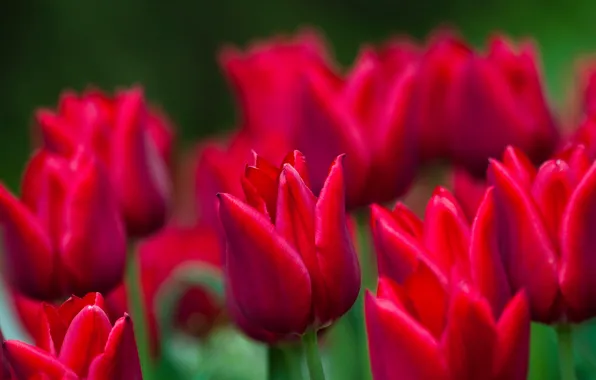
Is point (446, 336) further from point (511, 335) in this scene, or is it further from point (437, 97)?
point (437, 97)

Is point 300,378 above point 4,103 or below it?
below

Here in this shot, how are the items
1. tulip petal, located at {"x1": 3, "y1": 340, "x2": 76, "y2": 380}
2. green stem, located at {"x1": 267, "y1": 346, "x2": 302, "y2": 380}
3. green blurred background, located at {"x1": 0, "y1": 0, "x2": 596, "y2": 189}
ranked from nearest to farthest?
tulip petal, located at {"x1": 3, "y1": 340, "x2": 76, "y2": 380}, green stem, located at {"x1": 267, "y1": 346, "x2": 302, "y2": 380}, green blurred background, located at {"x1": 0, "y1": 0, "x2": 596, "y2": 189}

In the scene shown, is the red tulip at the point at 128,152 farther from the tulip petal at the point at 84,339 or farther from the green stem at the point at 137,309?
the tulip petal at the point at 84,339

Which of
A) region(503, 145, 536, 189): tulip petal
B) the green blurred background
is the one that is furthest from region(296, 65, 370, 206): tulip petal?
the green blurred background

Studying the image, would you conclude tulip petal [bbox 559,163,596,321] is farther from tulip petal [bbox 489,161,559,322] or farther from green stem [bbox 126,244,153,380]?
green stem [bbox 126,244,153,380]

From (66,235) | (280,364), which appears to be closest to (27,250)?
(66,235)

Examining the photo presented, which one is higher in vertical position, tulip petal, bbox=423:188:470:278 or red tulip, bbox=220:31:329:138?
red tulip, bbox=220:31:329:138

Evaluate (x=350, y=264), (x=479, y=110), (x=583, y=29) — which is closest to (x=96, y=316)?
(x=350, y=264)

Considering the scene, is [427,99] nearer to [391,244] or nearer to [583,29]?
[391,244]
